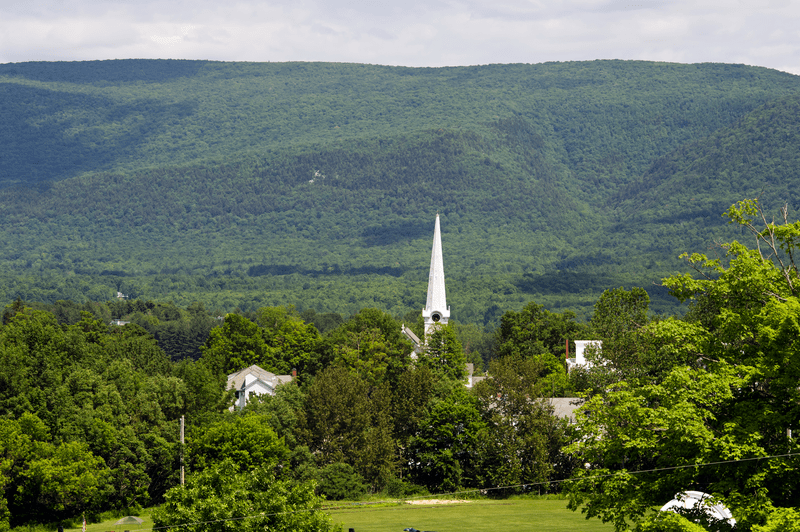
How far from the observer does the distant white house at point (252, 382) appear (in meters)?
96.9

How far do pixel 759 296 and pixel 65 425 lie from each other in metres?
47.8

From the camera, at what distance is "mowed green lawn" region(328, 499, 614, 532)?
179ft

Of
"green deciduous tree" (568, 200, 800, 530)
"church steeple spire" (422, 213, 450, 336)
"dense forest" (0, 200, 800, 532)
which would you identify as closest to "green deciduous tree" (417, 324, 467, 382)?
"dense forest" (0, 200, 800, 532)

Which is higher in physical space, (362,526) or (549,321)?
(549,321)

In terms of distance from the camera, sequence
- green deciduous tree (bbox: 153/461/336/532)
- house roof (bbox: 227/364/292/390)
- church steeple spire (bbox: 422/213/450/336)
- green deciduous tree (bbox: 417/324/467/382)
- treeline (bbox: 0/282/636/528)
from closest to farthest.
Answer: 1. green deciduous tree (bbox: 153/461/336/532)
2. treeline (bbox: 0/282/636/528)
3. green deciduous tree (bbox: 417/324/467/382)
4. house roof (bbox: 227/364/292/390)
5. church steeple spire (bbox: 422/213/450/336)

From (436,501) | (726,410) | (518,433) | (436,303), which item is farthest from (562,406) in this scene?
(436,303)

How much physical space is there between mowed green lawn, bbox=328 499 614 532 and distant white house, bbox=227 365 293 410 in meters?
33.1

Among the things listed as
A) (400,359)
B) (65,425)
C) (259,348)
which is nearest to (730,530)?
(65,425)

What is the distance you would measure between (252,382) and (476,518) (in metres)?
42.3

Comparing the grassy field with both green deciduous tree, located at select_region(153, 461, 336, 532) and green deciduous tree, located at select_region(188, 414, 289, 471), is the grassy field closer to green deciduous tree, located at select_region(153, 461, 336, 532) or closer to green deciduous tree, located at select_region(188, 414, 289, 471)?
green deciduous tree, located at select_region(188, 414, 289, 471)

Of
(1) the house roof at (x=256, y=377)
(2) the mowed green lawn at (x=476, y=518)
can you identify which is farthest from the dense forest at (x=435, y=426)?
(1) the house roof at (x=256, y=377)

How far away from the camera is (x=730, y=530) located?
27.8 m

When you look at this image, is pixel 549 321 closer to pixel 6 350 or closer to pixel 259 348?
pixel 259 348

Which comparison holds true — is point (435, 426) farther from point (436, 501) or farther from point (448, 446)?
point (436, 501)
